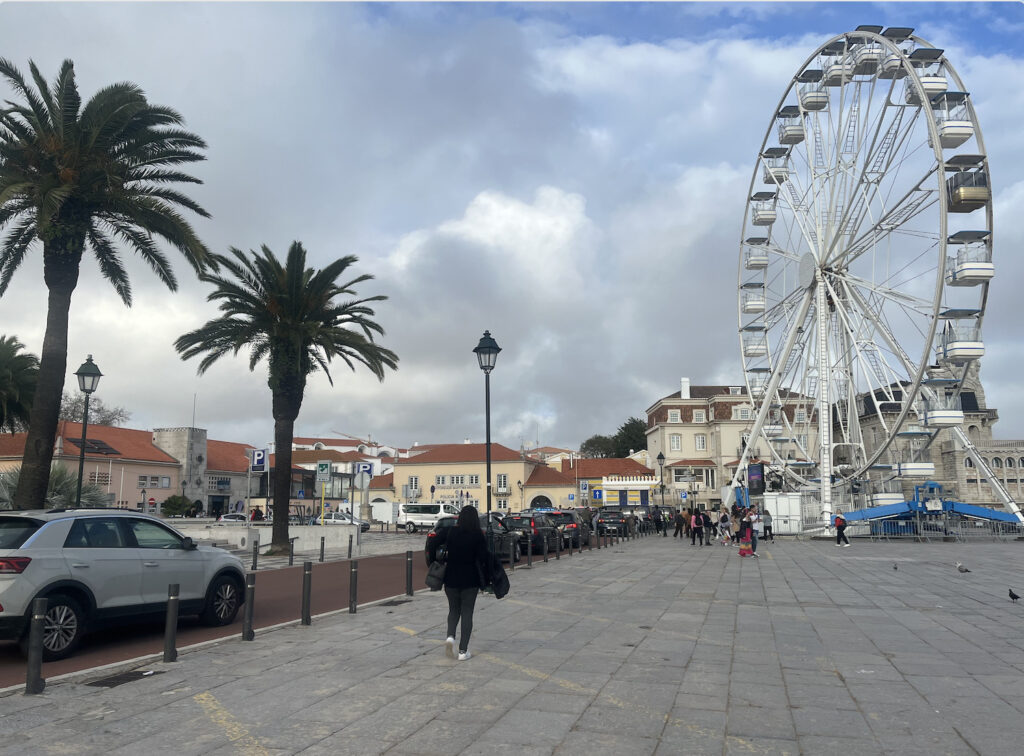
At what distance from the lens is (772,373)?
4138 cm

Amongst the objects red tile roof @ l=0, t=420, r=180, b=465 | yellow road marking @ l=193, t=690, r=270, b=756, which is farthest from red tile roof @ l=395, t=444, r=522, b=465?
yellow road marking @ l=193, t=690, r=270, b=756

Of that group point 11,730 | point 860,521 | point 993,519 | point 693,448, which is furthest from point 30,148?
point 693,448

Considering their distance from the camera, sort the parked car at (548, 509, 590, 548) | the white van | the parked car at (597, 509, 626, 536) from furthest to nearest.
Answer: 1. the white van
2. the parked car at (597, 509, 626, 536)
3. the parked car at (548, 509, 590, 548)

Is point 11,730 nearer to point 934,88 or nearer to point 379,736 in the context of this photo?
point 379,736

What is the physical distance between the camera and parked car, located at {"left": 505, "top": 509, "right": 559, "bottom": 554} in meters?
26.3

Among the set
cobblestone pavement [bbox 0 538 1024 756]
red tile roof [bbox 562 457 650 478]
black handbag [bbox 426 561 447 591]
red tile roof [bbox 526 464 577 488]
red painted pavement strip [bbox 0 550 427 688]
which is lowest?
cobblestone pavement [bbox 0 538 1024 756]

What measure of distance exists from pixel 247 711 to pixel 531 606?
731 cm

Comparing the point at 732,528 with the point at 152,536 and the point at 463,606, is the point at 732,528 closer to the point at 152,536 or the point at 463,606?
the point at 463,606

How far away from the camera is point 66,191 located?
16672 mm

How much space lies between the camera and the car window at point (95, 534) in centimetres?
873

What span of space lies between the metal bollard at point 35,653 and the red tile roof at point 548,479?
71568 millimetres

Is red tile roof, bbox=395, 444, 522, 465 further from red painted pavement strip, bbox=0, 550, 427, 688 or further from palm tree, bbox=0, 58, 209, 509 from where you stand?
palm tree, bbox=0, 58, 209, 509

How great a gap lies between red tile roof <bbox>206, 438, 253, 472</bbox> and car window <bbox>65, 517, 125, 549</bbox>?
65.1 meters

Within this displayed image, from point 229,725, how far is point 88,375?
62.9 ft
